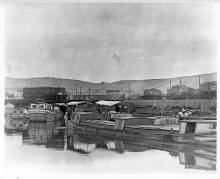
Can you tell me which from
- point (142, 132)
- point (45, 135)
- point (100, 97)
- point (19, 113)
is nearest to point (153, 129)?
point (142, 132)

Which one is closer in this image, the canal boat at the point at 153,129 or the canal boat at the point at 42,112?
the canal boat at the point at 153,129

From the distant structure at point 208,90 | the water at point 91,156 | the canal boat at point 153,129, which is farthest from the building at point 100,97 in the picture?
the distant structure at point 208,90

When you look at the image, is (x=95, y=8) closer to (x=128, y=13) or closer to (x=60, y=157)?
(x=128, y=13)

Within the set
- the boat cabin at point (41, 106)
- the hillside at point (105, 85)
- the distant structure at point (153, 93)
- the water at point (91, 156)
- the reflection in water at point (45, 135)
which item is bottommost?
the water at point (91, 156)

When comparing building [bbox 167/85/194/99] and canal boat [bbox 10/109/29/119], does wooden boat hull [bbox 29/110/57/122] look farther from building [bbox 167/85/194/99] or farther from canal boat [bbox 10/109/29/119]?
building [bbox 167/85/194/99]

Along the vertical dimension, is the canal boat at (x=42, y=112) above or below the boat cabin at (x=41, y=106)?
below

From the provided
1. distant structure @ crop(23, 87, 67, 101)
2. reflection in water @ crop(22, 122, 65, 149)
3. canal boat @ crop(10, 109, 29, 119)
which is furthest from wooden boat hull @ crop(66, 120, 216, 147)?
canal boat @ crop(10, 109, 29, 119)

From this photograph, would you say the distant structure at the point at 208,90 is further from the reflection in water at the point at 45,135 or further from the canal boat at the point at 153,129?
the reflection in water at the point at 45,135
